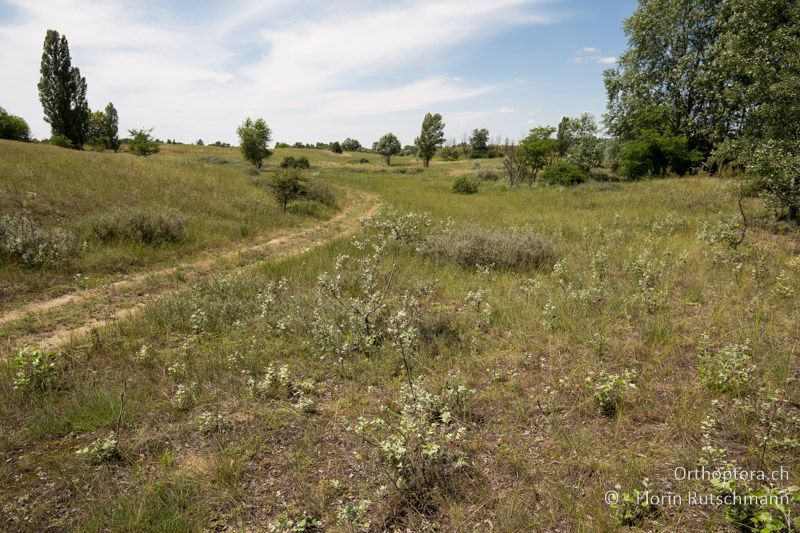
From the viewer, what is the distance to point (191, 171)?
24109 millimetres

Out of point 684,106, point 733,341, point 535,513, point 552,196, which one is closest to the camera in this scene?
point 535,513

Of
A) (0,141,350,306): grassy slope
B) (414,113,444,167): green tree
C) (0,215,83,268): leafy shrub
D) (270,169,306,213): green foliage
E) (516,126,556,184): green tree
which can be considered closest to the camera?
(0,215,83,268): leafy shrub

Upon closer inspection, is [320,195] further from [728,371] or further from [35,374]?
[728,371]

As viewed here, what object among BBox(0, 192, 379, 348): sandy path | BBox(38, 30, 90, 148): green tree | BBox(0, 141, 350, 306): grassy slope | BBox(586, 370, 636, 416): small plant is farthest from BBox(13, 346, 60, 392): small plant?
BBox(38, 30, 90, 148): green tree

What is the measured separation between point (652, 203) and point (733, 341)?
14399 millimetres

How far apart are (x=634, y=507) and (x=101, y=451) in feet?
15.9

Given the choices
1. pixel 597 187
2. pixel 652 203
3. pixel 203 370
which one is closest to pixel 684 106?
pixel 597 187

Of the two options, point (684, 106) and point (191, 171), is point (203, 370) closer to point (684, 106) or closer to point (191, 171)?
point (191, 171)

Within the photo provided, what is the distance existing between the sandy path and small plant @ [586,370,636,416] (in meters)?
7.94

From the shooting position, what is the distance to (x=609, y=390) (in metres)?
4.05

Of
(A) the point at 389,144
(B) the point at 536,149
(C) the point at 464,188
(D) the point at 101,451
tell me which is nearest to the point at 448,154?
(A) the point at 389,144

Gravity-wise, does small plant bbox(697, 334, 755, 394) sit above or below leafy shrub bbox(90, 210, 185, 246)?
below

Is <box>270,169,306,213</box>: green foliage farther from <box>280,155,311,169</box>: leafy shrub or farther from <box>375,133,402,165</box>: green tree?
<box>375,133,402,165</box>: green tree

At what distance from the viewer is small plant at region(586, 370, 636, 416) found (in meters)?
4.08
